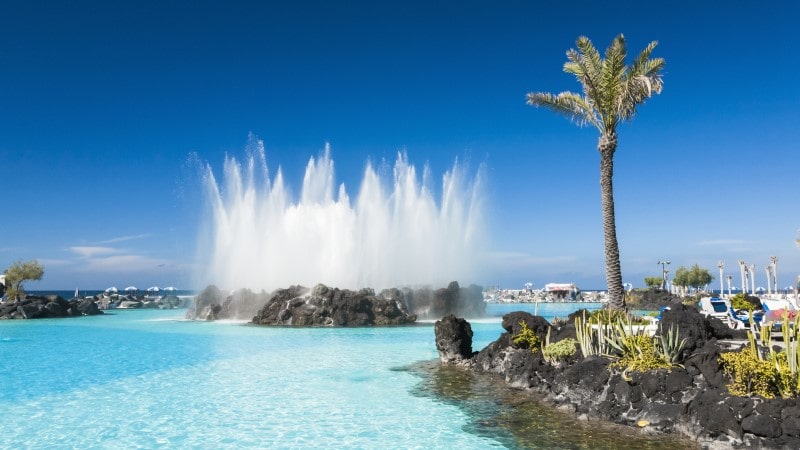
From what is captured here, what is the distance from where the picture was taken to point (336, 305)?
46219 millimetres

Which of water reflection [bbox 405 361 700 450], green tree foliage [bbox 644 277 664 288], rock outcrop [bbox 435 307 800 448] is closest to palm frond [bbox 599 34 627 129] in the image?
rock outcrop [bbox 435 307 800 448]

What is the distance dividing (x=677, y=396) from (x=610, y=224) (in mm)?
12359

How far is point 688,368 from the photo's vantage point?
14180 millimetres

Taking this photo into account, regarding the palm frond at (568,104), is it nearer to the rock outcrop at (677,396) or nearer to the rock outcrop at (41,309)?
the rock outcrop at (677,396)

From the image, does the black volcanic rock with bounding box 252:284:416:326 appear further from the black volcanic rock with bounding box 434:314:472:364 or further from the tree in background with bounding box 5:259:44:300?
the tree in background with bounding box 5:259:44:300

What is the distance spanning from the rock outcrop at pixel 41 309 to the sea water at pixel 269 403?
3910cm

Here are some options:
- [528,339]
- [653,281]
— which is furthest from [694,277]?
[528,339]

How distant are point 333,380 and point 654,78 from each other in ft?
67.2

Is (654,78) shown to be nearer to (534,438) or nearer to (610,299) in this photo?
(610,299)

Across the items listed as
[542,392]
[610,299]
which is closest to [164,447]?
[542,392]

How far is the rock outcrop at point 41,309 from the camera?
6241 centimetres

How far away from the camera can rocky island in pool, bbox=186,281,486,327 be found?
46.1 m

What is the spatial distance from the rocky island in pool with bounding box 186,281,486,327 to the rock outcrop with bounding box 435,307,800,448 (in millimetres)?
27572

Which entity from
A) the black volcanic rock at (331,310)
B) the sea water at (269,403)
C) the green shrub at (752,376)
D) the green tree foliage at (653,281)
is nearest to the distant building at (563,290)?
the green tree foliage at (653,281)
